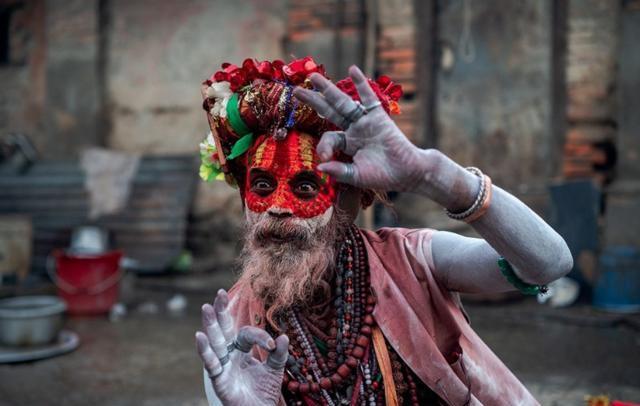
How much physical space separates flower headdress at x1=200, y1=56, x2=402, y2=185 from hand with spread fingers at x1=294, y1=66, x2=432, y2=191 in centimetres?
41

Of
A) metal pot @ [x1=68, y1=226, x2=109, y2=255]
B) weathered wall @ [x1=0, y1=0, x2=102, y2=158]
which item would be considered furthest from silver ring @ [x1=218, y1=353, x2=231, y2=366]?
weathered wall @ [x1=0, y1=0, x2=102, y2=158]

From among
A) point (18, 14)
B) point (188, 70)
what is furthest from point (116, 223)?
point (18, 14)

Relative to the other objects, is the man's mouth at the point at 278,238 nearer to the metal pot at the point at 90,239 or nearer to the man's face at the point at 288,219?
the man's face at the point at 288,219

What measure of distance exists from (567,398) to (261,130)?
309 cm

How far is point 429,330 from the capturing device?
6.60 feet

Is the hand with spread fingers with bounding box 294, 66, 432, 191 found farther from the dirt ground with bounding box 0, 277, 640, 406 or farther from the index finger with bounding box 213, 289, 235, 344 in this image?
the dirt ground with bounding box 0, 277, 640, 406

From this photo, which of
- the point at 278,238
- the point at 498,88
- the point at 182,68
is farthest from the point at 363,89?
the point at 182,68

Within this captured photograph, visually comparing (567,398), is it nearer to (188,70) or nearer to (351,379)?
(351,379)

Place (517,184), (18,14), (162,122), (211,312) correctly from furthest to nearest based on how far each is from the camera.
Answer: (18,14) < (162,122) < (517,184) < (211,312)

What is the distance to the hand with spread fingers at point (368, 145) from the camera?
59.6 inches

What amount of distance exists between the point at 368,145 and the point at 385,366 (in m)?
0.76

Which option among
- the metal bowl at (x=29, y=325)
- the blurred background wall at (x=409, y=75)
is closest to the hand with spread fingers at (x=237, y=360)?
the metal bowl at (x=29, y=325)

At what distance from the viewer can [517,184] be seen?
24.2 ft

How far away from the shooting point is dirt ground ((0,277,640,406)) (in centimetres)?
446
